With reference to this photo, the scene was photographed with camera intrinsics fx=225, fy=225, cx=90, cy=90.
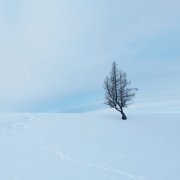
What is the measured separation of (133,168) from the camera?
30.3 feet

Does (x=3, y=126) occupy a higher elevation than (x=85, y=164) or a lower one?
higher

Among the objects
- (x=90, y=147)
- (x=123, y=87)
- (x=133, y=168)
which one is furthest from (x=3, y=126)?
(x=123, y=87)

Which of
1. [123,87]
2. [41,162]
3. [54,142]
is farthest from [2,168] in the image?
[123,87]

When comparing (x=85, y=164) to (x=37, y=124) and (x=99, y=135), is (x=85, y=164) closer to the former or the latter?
(x=99, y=135)

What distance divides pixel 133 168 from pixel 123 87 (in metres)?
21.4

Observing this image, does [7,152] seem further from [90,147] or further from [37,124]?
[37,124]

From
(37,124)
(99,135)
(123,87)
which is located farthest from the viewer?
(123,87)

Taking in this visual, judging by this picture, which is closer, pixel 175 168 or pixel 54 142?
pixel 175 168

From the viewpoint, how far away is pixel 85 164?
376 inches

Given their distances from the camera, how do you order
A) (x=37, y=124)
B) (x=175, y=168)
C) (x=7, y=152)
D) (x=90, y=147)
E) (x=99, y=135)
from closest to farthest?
1. (x=175, y=168)
2. (x=7, y=152)
3. (x=90, y=147)
4. (x=99, y=135)
5. (x=37, y=124)

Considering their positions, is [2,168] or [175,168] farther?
[175,168]

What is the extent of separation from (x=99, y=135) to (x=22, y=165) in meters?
8.92

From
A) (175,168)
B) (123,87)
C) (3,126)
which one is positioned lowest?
(175,168)

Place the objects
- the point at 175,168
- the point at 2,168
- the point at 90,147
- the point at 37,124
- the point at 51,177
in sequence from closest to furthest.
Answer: the point at 51,177
the point at 2,168
the point at 175,168
the point at 90,147
the point at 37,124
